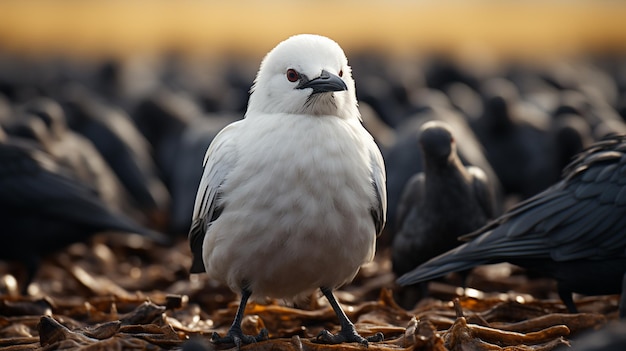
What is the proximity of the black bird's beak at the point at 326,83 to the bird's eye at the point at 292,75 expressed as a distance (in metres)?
0.09

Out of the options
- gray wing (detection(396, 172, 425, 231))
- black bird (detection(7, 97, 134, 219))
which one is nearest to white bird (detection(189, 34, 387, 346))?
gray wing (detection(396, 172, 425, 231))

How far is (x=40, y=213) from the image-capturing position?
8250mm

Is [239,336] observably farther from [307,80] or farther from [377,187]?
[307,80]

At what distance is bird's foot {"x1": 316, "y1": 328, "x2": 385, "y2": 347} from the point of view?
5.90m

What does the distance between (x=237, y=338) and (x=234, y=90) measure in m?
15.0

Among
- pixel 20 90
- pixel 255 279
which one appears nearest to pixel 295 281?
pixel 255 279

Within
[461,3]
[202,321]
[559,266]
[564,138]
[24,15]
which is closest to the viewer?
[559,266]

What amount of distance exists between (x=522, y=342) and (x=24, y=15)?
49.7 m

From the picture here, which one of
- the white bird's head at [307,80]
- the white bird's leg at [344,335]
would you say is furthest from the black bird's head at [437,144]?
the white bird's leg at [344,335]

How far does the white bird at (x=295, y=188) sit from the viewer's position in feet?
18.2

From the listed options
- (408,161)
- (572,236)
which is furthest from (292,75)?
(408,161)

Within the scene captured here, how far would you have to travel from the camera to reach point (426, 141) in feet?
24.5

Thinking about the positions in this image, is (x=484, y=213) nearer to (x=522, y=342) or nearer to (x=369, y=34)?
(x=522, y=342)

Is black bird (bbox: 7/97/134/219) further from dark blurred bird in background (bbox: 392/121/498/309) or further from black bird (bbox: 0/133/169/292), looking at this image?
dark blurred bird in background (bbox: 392/121/498/309)
